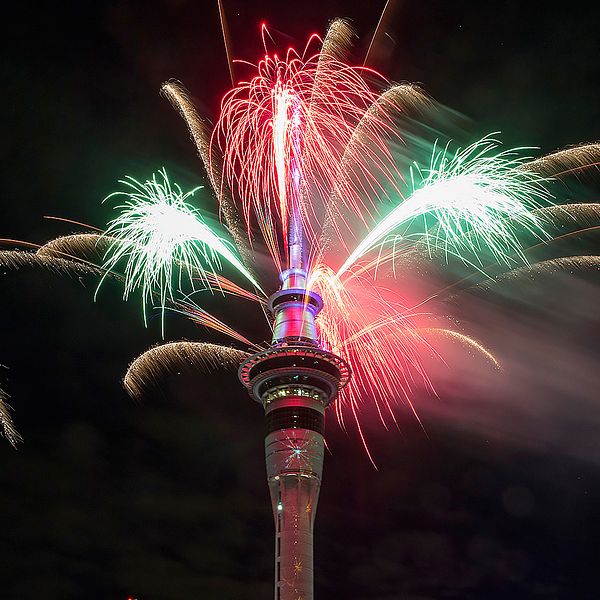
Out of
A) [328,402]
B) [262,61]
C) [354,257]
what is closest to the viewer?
[262,61]

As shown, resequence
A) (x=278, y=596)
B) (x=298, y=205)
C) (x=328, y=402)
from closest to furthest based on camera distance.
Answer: (x=298, y=205) → (x=278, y=596) → (x=328, y=402)

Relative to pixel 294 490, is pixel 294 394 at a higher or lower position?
higher

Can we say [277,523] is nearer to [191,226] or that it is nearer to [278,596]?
[278,596]

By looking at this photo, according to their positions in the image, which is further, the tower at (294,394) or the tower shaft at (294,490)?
the tower at (294,394)

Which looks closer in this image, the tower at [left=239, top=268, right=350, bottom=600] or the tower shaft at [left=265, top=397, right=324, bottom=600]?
the tower shaft at [left=265, top=397, right=324, bottom=600]

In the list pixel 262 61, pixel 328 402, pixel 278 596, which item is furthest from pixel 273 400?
pixel 262 61

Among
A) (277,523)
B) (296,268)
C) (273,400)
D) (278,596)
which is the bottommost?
(278,596)

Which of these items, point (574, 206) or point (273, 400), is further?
point (273, 400)

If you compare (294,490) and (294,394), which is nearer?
(294,490)
